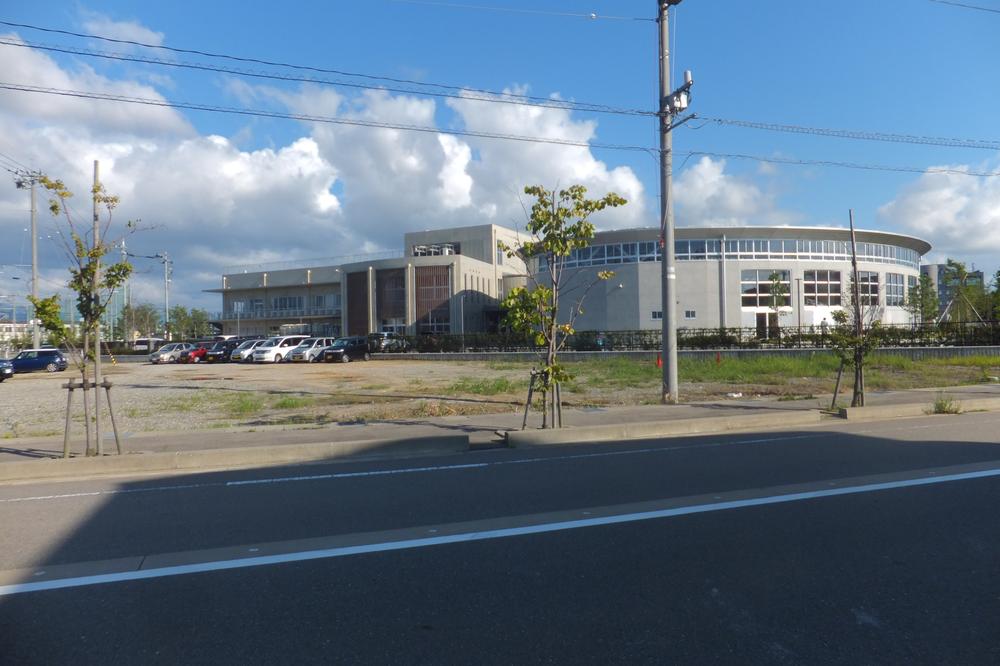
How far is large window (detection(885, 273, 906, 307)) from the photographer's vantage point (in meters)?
65.2

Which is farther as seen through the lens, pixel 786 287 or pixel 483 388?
pixel 786 287

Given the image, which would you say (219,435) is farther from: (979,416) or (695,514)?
(979,416)

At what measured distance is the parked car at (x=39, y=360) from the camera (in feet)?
131

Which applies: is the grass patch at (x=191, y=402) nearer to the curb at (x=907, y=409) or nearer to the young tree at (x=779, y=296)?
the curb at (x=907, y=409)

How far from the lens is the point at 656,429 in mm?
13117

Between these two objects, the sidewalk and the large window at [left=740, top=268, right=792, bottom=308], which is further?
the large window at [left=740, top=268, right=792, bottom=308]

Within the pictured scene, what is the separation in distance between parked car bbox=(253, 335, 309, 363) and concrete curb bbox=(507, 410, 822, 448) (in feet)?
126

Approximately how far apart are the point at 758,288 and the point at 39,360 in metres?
54.4

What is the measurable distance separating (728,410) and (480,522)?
418 inches

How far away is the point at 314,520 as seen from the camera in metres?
6.98

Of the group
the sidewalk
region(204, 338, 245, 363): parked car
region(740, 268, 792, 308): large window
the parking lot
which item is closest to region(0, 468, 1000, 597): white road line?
the sidewalk

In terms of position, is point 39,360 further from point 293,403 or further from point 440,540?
point 440,540

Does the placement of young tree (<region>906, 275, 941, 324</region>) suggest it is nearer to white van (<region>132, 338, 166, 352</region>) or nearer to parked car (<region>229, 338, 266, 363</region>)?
parked car (<region>229, 338, 266, 363</region>)

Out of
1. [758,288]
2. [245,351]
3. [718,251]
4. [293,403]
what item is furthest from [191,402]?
[758,288]
